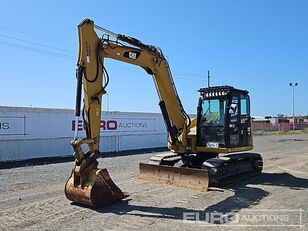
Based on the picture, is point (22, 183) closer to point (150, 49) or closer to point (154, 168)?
point (154, 168)

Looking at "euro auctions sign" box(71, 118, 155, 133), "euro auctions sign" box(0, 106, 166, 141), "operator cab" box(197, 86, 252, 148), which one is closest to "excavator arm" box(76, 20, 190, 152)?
"operator cab" box(197, 86, 252, 148)

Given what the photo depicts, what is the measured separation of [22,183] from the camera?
11008 millimetres

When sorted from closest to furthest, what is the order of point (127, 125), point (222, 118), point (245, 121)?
point (222, 118)
point (245, 121)
point (127, 125)

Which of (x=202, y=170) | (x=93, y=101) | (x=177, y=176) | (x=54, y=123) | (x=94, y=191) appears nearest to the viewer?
(x=94, y=191)

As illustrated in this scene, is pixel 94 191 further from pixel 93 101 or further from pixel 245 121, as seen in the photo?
pixel 245 121

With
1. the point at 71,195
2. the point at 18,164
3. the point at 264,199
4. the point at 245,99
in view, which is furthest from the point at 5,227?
the point at 18,164

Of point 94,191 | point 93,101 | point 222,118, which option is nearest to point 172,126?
point 222,118

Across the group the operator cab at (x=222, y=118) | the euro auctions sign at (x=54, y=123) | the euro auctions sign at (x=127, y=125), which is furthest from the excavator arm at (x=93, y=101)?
the euro auctions sign at (x=127, y=125)

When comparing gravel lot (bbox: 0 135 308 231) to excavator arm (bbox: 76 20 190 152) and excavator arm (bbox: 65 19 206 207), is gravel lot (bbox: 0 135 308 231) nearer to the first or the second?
excavator arm (bbox: 65 19 206 207)

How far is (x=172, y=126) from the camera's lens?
1122cm

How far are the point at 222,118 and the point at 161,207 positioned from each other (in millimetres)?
4162

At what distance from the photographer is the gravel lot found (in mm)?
6445

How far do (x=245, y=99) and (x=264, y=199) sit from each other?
398 centimetres

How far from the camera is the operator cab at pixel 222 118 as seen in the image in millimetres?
10688
